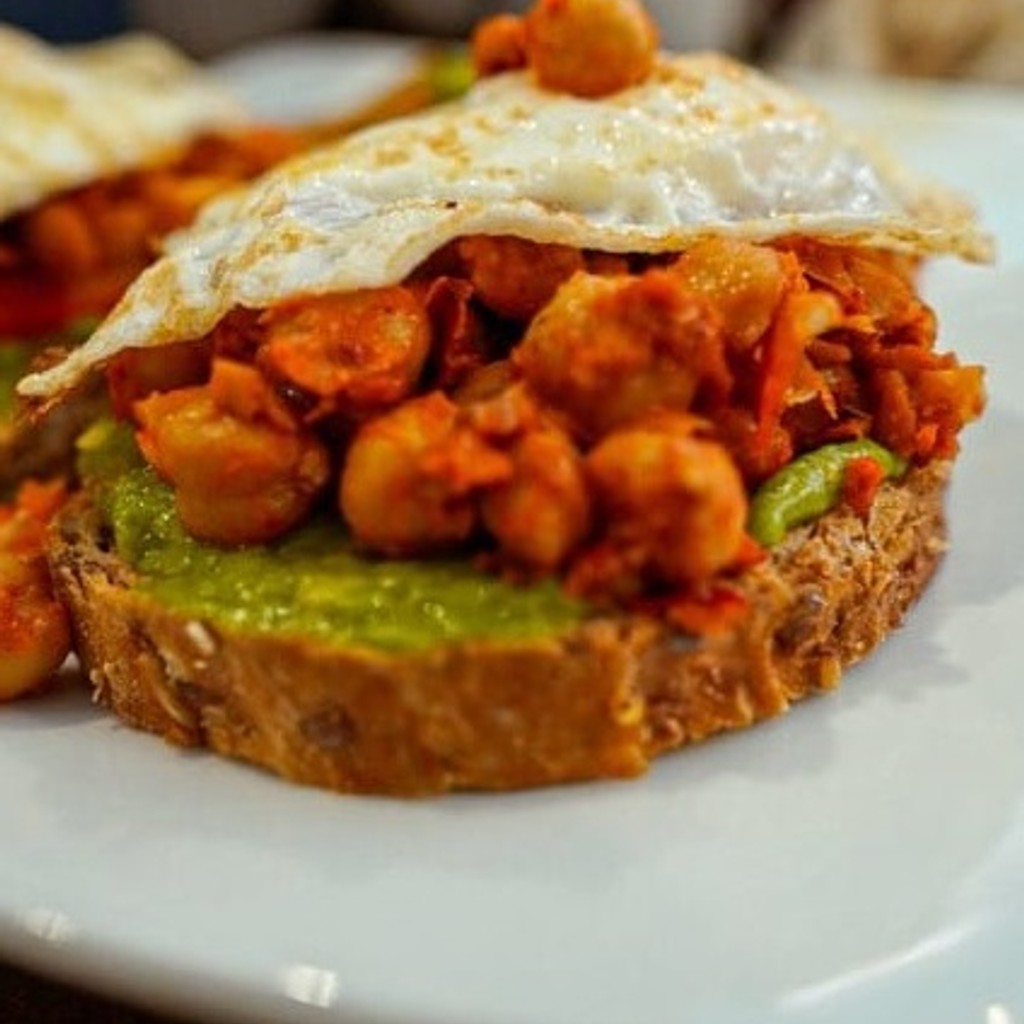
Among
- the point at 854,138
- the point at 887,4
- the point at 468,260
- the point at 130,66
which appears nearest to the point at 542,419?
the point at 468,260

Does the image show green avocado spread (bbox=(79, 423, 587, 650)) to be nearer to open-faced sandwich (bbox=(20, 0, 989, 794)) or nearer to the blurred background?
open-faced sandwich (bbox=(20, 0, 989, 794))

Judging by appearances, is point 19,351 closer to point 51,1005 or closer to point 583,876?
point 51,1005

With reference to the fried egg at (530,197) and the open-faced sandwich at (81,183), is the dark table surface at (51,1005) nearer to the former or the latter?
the fried egg at (530,197)

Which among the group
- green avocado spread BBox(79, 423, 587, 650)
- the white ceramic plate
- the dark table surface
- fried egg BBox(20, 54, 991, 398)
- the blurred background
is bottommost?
the blurred background

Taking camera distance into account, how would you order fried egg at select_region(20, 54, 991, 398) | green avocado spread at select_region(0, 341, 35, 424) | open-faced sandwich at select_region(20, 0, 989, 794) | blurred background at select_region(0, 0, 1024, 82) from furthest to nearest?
blurred background at select_region(0, 0, 1024, 82), green avocado spread at select_region(0, 341, 35, 424), fried egg at select_region(20, 54, 991, 398), open-faced sandwich at select_region(20, 0, 989, 794)

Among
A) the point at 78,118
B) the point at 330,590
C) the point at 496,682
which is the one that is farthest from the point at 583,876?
the point at 78,118

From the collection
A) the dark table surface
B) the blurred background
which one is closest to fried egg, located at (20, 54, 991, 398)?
the dark table surface

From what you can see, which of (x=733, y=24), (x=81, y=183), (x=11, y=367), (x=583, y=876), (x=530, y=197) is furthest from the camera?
(x=733, y=24)
